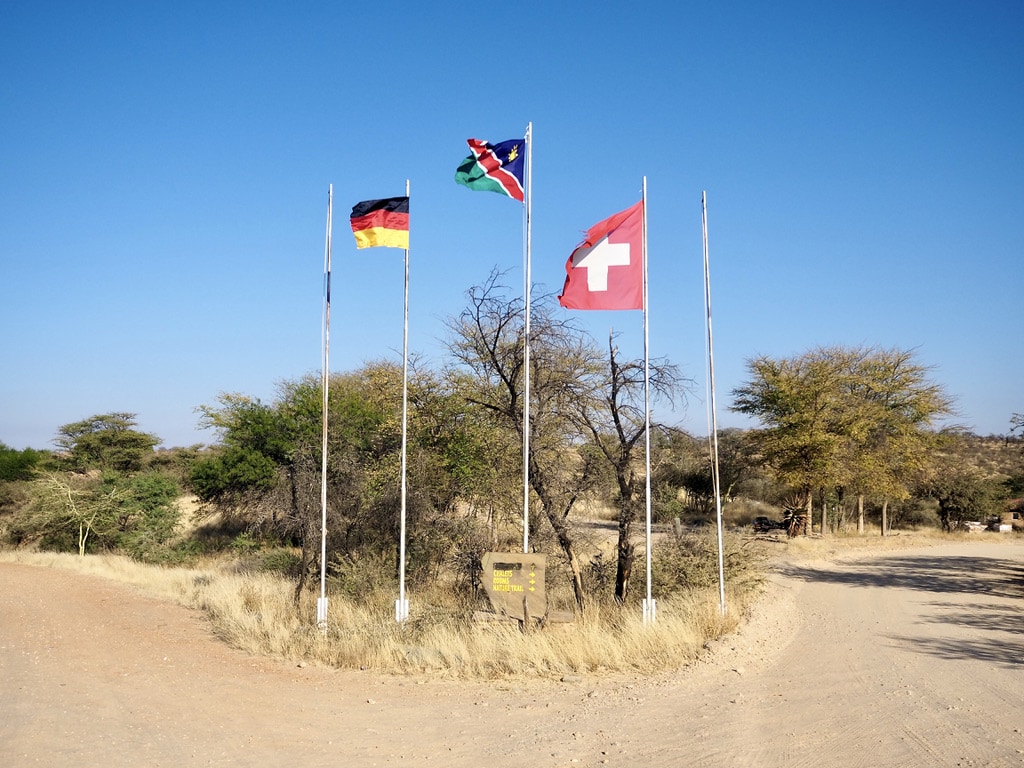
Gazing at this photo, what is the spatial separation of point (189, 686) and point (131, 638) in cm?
506

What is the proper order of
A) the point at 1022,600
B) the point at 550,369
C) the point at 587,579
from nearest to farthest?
the point at 550,369
the point at 587,579
the point at 1022,600

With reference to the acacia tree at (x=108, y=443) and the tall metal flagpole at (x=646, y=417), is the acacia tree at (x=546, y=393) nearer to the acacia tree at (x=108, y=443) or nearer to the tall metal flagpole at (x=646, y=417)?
the tall metal flagpole at (x=646, y=417)

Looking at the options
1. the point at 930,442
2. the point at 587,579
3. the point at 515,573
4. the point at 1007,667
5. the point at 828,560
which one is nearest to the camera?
the point at 1007,667

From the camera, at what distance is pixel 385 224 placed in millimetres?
15555

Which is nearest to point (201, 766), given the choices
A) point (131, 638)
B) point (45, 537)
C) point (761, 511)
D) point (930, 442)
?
point (131, 638)

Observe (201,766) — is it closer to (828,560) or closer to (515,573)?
(515,573)

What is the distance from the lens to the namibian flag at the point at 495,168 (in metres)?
14.6

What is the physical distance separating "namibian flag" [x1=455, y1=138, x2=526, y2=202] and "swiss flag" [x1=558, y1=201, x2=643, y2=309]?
5.42ft

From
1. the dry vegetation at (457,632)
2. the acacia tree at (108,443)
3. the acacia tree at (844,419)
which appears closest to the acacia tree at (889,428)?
the acacia tree at (844,419)

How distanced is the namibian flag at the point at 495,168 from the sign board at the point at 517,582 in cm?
635

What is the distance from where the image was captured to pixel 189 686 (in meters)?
11.9

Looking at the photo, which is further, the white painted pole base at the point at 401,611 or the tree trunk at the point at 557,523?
the tree trunk at the point at 557,523

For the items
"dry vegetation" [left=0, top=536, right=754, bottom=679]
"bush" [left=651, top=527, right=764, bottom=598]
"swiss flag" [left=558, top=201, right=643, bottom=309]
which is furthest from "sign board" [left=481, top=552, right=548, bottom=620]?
"bush" [left=651, top=527, right=764, bottom=598]

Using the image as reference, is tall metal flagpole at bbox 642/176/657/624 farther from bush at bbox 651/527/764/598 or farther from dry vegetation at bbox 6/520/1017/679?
bush at bbox 651/527/764/598
